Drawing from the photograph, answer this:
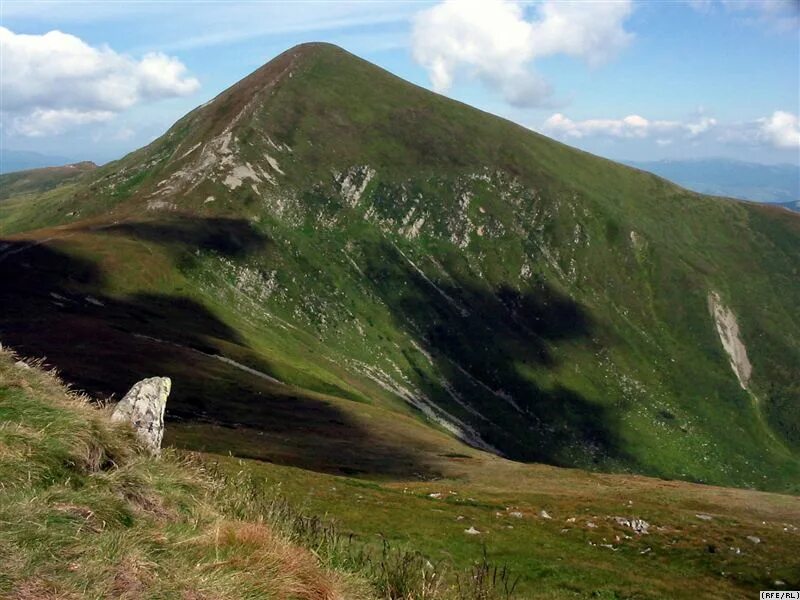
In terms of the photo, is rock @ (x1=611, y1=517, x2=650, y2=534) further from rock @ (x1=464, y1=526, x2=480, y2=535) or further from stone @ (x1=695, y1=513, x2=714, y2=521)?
rock @ (x1=464, y1=526, x2=480, y2=535)

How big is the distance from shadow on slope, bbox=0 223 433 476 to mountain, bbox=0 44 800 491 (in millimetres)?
440

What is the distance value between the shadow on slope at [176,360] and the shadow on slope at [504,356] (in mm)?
57166

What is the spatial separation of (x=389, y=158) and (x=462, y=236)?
111 ft

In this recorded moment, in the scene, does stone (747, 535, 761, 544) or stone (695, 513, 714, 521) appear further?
stone (695, 513, 714, 521)

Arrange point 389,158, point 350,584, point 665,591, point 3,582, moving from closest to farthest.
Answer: point 3,582 → point 350,584 → point 665,591 → point 389,158

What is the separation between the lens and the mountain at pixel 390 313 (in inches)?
3302

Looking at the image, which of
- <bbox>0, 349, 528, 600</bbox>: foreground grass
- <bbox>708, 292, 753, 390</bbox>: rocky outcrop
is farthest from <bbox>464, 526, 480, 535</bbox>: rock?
<bbox>708, 292, 753, 390</bbox>: rocky outcrop

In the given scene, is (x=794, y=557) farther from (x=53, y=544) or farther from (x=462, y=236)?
(x=462, y=236)

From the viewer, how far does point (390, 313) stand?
15388 centimetres

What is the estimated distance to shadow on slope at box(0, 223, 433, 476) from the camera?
62.0 metres

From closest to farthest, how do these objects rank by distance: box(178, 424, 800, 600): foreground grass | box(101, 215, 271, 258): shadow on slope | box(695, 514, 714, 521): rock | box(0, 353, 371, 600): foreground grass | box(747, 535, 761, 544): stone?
Answer: 1. box(0, 353, 371, 600): foreground grass
2. box(178, 424, 800, 600): foreground grass
3. box(747, 535, 761, 544): stone
4. box(695, 514, 714, 521): rock
5. box(101, 215, 271, 258): shadow on slope

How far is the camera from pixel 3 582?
27.5ft

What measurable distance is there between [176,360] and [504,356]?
98329 millimetres

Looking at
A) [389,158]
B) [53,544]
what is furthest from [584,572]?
[389,158]
